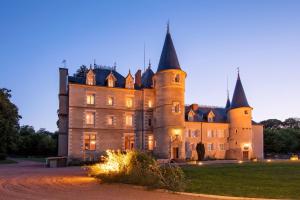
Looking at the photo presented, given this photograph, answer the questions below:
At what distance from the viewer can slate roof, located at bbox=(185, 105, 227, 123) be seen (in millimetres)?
53781

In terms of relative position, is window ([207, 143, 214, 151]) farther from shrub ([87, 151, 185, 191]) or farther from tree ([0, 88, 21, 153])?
shrub ([87, 151, 185, 191])

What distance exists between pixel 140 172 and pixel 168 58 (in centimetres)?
2948

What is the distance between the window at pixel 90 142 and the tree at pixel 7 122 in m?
11.1

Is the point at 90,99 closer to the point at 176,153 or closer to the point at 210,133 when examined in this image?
the point at 176,153

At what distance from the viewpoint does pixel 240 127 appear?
52094 mm

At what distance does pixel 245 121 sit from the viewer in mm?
51594

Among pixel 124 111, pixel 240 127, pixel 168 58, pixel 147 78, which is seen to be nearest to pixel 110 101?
pixel 124 111

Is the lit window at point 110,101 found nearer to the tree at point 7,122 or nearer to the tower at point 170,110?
the tower at point 170,110

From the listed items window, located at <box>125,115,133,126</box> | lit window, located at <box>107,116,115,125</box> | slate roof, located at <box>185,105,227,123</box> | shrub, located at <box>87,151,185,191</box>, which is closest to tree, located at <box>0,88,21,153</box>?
lit window, located at <box>107,116,115,125</box>

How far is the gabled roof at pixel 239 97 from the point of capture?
51.9 metres

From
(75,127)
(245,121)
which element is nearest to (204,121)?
(245,121)

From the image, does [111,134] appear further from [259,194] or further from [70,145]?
[259,194]

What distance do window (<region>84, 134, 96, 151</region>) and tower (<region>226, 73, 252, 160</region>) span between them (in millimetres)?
21303

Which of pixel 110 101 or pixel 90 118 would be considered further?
pixel 110 101
